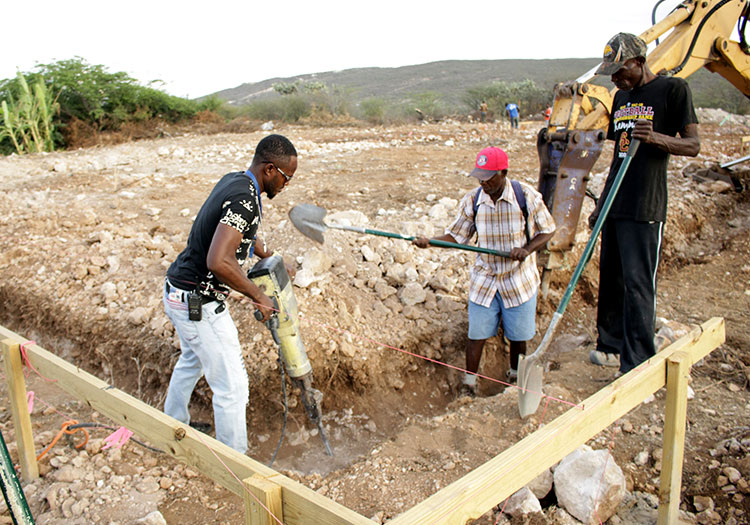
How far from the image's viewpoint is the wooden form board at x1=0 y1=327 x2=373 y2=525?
4.72 ft

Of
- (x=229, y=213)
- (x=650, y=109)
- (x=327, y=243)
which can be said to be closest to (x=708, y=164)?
(x=650, y=109)

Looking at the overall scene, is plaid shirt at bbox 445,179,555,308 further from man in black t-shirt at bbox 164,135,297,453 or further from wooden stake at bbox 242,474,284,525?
wooden stake at bbox 242,474,284,525

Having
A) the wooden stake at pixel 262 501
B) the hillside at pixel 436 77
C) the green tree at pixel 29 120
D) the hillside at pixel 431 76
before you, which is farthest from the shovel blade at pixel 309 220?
the hillside at pixel 431 76

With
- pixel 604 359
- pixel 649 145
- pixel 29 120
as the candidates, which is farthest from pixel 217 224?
pixel 29 120

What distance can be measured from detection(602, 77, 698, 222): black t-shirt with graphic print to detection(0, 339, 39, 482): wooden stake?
138 inches

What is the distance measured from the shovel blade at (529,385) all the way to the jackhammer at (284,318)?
1217 millimetres

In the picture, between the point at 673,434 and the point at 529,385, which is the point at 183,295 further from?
the point at 673,434

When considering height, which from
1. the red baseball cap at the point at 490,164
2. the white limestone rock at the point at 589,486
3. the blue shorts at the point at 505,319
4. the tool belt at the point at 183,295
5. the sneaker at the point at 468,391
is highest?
the red baseball cap at the point at 490,164

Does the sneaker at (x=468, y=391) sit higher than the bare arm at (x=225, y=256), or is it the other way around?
the bare arm at (x=225, y=256)

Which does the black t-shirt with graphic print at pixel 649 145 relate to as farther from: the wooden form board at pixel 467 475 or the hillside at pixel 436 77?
the hillside at pixel 436 77

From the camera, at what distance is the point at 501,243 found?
358 centimetres

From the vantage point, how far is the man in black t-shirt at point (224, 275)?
8.20ft

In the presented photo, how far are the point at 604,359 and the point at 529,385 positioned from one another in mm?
1104

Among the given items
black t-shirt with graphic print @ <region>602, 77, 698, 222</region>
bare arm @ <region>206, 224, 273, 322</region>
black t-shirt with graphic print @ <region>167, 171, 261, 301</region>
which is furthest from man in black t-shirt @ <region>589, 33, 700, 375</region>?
bare arm @ <region>206, 224, 273, 322</region>
